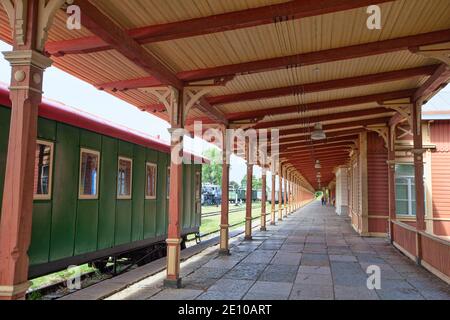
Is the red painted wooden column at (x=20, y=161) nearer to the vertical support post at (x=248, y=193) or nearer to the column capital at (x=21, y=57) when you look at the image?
the column capital at (x=21, y=57)

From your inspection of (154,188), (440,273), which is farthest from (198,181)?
(440,273)

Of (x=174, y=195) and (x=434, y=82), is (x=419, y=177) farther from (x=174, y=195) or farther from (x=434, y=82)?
(x=174, y=195)

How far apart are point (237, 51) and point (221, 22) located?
1.30 meters

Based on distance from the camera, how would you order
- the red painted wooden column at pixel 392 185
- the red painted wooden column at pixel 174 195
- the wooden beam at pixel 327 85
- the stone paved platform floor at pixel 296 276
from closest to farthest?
the stone paved platform floor at pixel 296 276 < the red painted wooden column at pixel 174 195 < the wooden beam at pixel 327 85 < the red painted wooden column at pixel 392 185

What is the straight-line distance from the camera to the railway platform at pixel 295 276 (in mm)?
5891

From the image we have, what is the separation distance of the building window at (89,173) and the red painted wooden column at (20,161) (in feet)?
9.64

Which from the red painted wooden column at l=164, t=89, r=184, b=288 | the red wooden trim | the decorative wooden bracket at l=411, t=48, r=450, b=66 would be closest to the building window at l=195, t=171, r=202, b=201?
the red wooden trim

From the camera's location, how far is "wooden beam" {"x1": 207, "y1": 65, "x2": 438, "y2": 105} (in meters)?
7.77

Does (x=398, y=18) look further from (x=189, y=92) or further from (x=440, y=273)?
(x=440, y=273)

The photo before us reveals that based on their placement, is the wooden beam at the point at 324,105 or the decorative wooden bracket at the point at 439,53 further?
the wooden beam at the point at 324,105

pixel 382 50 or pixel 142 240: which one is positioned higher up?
pixel 382 50

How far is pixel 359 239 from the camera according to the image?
13.0 metres

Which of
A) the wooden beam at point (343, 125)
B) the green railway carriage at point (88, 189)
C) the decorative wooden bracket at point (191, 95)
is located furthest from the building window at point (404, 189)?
the decorative wooden bracket at point (191, 95)

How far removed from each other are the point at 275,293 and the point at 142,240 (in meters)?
3.66
